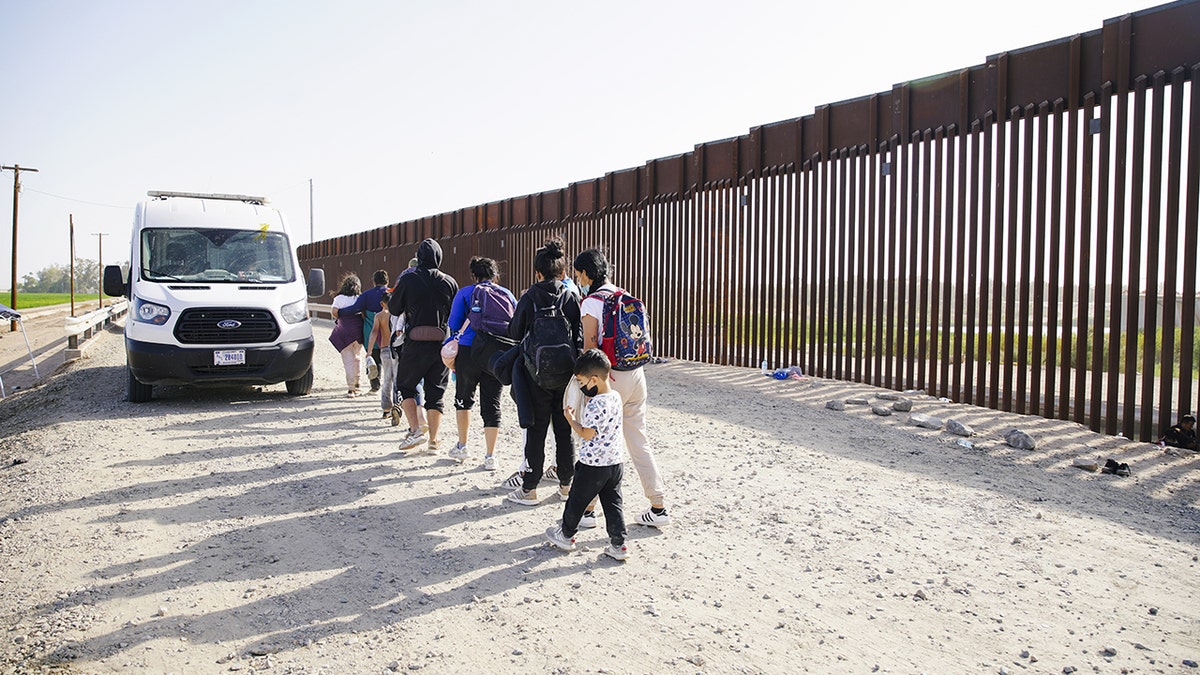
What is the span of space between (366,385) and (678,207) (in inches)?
266

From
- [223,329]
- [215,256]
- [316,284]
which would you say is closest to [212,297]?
[223,329]

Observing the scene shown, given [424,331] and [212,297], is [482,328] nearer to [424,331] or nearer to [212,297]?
[424,331]

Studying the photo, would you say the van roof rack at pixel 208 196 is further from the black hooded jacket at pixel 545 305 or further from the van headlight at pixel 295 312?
the black hooded jacket at pixel 545 305

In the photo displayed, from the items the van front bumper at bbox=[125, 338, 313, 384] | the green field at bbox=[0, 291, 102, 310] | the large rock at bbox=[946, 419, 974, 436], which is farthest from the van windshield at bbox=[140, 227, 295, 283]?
the green field at bbox=[0, 291, 102, 310]

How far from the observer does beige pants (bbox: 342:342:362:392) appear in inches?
432

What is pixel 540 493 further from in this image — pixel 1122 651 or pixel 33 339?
pixel 33 339

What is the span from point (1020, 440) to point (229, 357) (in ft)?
28.4

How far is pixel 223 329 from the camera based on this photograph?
32.4 feet

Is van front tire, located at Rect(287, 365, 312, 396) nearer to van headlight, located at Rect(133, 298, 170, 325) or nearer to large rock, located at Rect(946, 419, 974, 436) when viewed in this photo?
van headlight, located at Rect(133, 298, 170, 325)

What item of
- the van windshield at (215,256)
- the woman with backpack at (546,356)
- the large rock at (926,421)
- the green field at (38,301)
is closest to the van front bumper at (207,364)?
the van windshield at (215,256)

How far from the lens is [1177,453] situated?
709cm

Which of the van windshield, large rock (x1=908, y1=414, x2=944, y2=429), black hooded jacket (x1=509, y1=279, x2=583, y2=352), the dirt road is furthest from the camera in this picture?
the van windshield

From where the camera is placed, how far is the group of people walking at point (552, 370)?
464 cm

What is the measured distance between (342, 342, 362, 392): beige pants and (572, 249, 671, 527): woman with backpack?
6550 millimetres
